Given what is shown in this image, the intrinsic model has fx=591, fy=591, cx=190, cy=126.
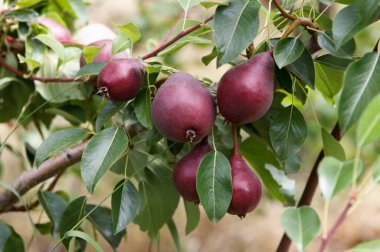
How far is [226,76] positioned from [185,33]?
0.10 meters

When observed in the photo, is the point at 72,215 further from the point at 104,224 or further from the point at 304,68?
the point at 304,68

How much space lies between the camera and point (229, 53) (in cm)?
53

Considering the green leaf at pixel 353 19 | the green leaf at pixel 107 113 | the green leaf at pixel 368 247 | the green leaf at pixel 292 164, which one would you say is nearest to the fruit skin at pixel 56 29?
the green leaf at pixel 107 113

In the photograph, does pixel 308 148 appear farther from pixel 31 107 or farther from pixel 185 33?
pixel 185 33

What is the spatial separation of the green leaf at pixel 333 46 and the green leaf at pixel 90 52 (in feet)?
0.86

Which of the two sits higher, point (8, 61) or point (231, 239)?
point (8, 61)

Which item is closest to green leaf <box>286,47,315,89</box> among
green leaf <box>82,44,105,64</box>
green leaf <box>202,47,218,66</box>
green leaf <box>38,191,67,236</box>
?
green leaf <box>202,47,218,66</box>

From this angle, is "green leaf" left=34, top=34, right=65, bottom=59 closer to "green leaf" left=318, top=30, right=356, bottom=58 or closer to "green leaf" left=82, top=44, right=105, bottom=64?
"green leaf" left=82, top=44, right=105, bottom=64

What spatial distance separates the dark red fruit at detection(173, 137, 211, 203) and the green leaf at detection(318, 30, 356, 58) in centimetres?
15

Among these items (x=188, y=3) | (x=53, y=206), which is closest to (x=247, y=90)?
(x=188, y=3)

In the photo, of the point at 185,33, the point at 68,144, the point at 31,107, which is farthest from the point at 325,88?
the point at 31,107

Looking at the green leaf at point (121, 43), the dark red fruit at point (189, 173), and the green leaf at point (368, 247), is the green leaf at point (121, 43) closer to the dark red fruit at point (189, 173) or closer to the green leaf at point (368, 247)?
the dark red fruit at point (189, 173)

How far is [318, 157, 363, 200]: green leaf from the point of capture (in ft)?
1.36

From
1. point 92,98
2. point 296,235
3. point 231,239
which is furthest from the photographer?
point 231,239
